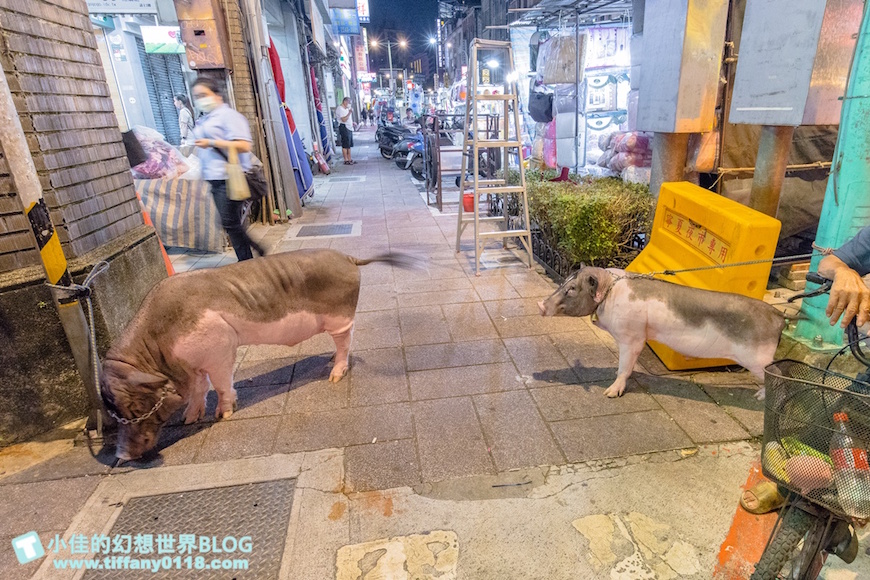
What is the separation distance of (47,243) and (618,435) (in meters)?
3.82

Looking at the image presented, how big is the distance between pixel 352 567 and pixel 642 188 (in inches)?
209

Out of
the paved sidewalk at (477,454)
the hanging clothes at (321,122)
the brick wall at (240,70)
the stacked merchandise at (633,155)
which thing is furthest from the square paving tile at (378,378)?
the hanging clothes at (321,122)

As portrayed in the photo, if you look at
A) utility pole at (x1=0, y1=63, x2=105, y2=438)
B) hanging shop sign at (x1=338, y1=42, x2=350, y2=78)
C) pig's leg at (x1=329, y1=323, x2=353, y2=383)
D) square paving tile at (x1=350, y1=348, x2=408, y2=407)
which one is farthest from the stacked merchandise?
hanging shop sign at (x1=338, y1=42, x2=350, y2=78)

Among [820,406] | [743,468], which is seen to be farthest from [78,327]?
[743,468]

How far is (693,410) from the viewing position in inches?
133

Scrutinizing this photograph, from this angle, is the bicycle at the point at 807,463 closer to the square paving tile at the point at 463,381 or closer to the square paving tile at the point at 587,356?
the square paving tile at the point at 587,356

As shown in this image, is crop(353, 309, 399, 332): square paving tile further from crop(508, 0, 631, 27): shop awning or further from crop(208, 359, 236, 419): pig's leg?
crop(508, 0, 631, 27): shop awning

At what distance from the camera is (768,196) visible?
4754 mm

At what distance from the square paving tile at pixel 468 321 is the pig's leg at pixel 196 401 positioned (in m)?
2.20

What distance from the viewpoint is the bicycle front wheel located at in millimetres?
1882

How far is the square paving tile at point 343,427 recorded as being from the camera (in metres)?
3.21

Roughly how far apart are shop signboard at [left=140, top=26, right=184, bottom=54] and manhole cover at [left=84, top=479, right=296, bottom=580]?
31.6 feet

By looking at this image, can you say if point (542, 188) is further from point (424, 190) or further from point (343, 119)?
point (343, 119)

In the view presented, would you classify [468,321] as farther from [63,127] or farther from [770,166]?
[63,127]
